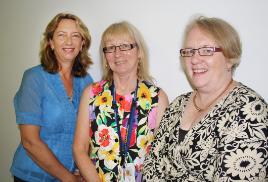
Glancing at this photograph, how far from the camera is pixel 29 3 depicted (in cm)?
283

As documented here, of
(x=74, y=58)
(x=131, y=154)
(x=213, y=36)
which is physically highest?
(x=213, y=36)

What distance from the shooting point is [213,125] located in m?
1.50

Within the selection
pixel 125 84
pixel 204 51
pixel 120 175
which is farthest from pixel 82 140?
pixel 204 51

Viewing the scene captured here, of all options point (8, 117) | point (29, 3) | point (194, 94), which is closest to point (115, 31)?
point (194, 94)

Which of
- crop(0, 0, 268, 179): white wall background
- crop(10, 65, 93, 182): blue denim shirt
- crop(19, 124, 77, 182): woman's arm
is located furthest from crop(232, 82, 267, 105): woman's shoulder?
crop(19, 124, 77, 182): woman's arm

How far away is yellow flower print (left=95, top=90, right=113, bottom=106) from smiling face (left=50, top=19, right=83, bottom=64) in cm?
43

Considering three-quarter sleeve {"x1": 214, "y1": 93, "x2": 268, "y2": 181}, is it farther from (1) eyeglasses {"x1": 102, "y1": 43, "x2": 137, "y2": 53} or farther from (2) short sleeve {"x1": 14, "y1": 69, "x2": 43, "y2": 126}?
(2) short sleeve {"x1": 14, "y1": 69, "x2": 43, "y2": 126}

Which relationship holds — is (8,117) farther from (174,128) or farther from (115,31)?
(174,128)

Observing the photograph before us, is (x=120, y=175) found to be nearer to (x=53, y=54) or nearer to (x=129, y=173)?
(x=129, y=173)

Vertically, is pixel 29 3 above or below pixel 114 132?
above

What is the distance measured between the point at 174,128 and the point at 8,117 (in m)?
2.13

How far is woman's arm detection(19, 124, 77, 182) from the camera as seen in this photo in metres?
2.09

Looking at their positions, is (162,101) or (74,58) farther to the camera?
(74,58)

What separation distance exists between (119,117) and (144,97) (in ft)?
0.78
